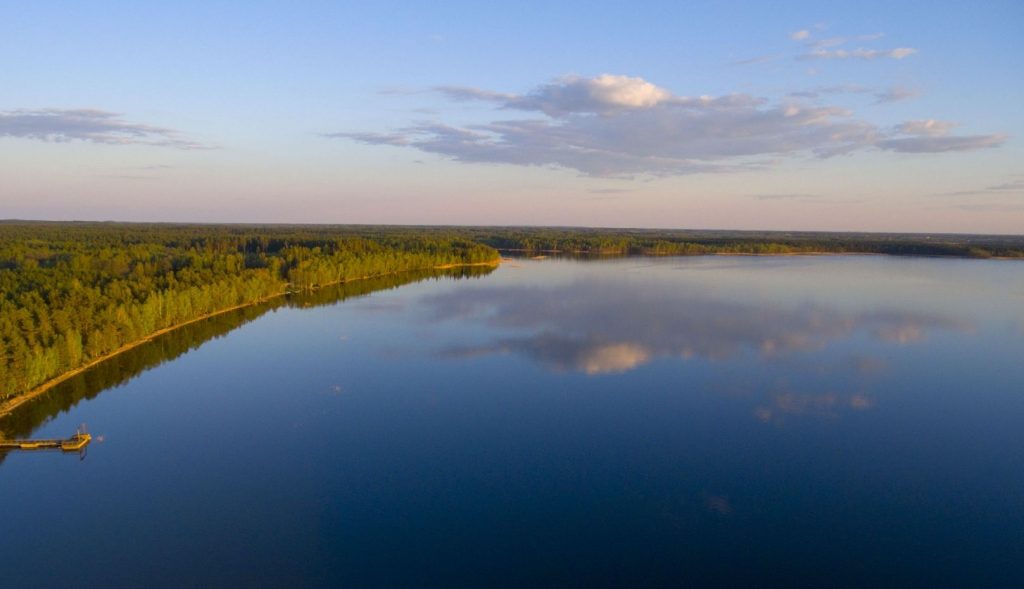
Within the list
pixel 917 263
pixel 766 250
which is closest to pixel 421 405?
pixel 917 263

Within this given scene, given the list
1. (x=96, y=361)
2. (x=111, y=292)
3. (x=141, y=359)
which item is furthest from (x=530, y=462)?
(x=111, y=292)

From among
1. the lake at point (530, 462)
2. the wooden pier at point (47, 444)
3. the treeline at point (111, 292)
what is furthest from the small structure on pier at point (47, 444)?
the treeline at point (111, 292)

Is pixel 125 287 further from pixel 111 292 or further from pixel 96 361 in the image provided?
pixel 96 361

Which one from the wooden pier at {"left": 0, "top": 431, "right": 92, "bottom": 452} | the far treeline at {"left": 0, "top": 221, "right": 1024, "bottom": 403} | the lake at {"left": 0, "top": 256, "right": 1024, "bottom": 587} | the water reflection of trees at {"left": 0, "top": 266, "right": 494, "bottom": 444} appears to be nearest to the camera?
the lake at {"left": 0, "top": 256, "right": 1024, "bottom": 587}

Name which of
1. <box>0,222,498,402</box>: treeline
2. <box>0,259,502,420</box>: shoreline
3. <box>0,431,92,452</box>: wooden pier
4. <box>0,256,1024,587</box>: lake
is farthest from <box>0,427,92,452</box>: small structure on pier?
<box>0,222,498,402</box>: treeline

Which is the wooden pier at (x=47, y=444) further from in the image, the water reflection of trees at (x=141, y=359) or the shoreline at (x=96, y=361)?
the shoreline at (x=96, y=361)

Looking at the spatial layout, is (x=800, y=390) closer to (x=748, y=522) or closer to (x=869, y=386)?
(x=869, y=386)

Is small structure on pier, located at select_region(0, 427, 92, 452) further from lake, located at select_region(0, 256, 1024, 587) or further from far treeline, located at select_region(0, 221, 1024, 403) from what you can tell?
far treeline, located at select_region(0, 221, 1024, 403)
